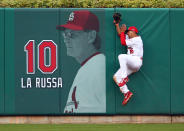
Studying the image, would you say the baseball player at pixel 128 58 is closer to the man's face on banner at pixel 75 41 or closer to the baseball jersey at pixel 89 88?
the baseball jersey at pixel 89 88

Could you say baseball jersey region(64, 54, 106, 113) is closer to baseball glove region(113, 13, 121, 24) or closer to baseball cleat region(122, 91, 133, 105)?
baseball cleat region(122, 91, 133, 105)

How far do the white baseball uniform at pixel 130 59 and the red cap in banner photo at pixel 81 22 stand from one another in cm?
80

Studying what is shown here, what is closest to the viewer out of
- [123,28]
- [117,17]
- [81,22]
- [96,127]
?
[96,127]

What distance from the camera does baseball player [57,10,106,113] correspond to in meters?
11.2

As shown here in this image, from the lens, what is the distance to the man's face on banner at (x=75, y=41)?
11.2 metres

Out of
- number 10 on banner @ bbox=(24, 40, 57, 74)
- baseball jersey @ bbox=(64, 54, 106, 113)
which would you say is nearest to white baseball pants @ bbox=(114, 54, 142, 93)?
baseball jersey @ bbox=(64, 54, 106, 113)

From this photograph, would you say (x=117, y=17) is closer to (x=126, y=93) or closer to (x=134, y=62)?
(x=134, y=62)

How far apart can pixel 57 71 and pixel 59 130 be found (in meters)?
1.64

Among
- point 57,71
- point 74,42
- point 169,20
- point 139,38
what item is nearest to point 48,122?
point 57,71

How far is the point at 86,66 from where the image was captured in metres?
11.3

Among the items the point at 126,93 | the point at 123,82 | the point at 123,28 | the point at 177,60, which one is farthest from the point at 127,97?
the point at 123,28

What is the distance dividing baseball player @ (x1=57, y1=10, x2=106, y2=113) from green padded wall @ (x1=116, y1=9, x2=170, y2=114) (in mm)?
430

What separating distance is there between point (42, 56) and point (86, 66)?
3.17 feet

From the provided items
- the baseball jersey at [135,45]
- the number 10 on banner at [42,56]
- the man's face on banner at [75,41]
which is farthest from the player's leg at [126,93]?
the number 10 on banner at [42,56]
